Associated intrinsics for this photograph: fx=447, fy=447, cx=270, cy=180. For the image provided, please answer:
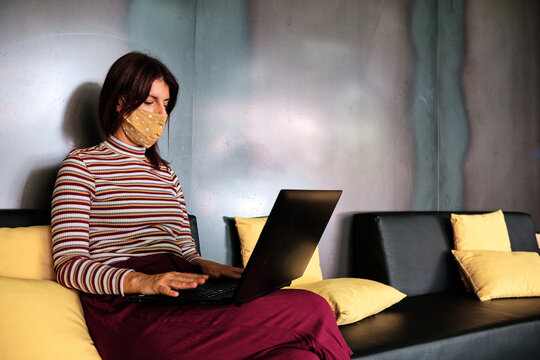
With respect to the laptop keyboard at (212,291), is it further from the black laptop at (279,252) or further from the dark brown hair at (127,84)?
the dark brown hair at (127,84)

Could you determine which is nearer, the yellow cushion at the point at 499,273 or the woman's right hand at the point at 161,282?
the woman's right hand at the point at 161,282

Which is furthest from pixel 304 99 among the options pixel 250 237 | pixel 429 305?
pixel 429 305

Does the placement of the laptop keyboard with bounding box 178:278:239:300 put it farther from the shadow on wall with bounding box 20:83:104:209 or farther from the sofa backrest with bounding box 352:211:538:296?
the sofa backrest with bounding box 352:211:538:296

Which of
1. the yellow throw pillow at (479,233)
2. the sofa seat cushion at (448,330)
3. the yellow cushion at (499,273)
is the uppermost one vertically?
the yellow throw pillow at (479,233)

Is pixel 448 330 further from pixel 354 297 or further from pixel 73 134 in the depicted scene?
pixel 73 134

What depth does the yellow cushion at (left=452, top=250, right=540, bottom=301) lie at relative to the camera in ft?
7.59

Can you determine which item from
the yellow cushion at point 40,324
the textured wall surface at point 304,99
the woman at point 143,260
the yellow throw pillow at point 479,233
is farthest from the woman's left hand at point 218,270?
the yellow throw pillow at point 479,233

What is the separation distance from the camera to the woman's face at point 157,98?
1.57m

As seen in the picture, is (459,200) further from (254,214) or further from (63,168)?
(63,168)

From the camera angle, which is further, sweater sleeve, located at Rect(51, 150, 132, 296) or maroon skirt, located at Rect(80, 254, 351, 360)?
sweater sleeve, located at Rect(51, 150, 132, 296)

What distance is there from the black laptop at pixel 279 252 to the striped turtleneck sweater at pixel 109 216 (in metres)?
0.19

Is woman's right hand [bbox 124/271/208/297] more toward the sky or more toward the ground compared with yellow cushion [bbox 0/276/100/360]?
more toward the sky

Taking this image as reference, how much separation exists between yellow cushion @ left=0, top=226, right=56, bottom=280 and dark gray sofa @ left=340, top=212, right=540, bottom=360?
1.05 metres

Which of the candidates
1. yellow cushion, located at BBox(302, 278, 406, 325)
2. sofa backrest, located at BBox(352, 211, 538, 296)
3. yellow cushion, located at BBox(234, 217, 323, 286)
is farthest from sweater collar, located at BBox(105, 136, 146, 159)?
sofa backrest, located at BBox(352, 211, 538, 296)
